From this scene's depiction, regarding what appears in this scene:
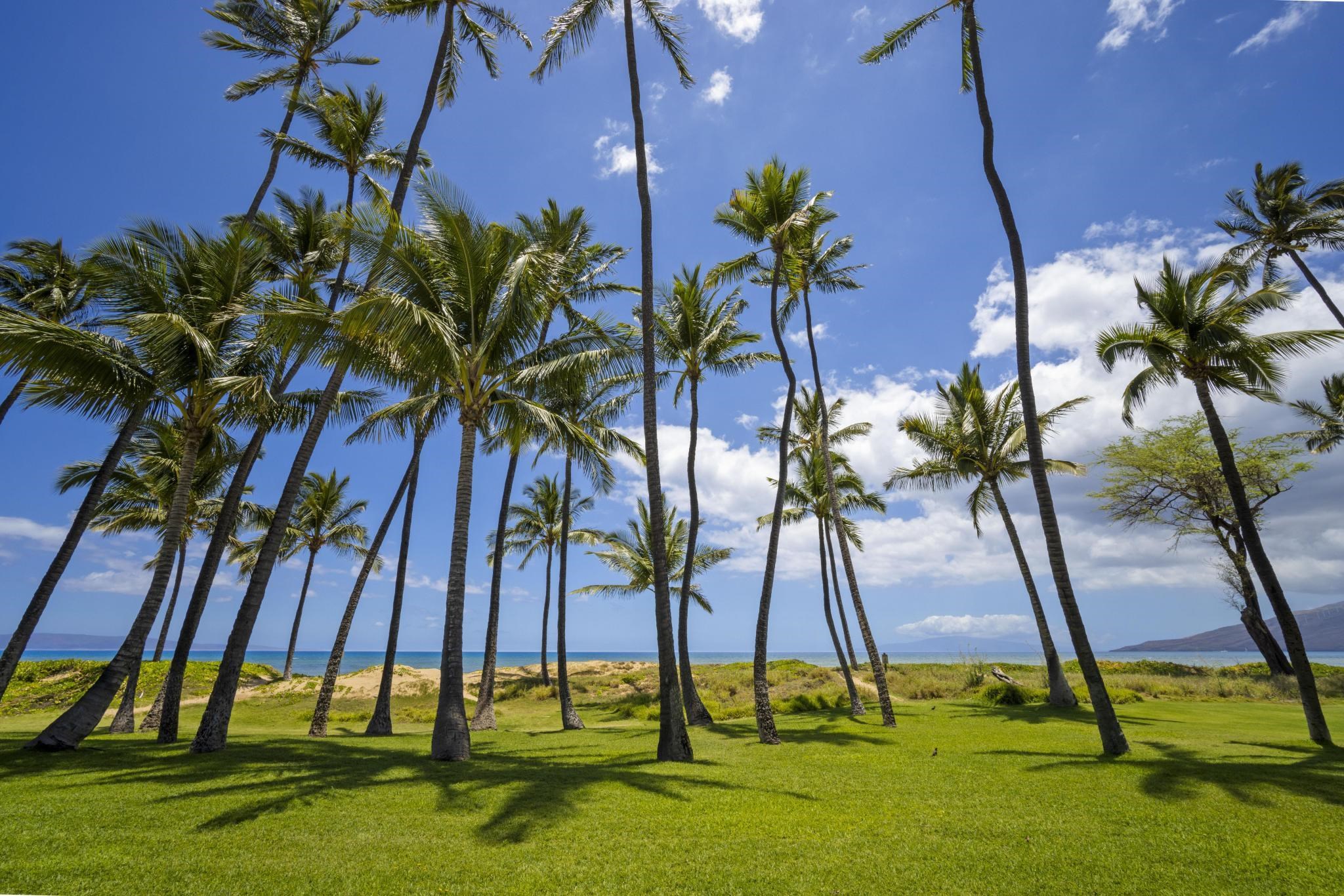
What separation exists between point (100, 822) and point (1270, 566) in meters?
17.7

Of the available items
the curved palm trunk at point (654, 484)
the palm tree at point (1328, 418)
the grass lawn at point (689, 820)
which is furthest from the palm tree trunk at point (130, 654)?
the palm tree at point (1328, 418)

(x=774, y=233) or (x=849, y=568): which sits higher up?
(x=774, y=233)

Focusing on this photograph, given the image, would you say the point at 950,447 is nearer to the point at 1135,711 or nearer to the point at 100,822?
the point at 1135,711

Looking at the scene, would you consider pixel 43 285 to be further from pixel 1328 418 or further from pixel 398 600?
pixel 1328 418

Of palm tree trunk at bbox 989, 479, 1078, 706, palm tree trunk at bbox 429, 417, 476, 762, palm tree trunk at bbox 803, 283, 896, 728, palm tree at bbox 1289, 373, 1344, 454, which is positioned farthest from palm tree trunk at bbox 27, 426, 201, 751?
palm tree at bbox 1289, 373, 1344, 454

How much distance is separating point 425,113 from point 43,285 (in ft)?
43.4

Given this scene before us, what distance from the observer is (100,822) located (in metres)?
5.37

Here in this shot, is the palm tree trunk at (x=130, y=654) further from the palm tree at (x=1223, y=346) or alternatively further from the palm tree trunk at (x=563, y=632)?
the palm tree at (x=1223, y=346)

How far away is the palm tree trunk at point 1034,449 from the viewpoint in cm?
916

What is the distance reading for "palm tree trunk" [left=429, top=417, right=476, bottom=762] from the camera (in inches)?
384

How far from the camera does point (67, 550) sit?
1178 centimetres

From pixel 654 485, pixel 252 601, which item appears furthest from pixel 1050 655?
pixel 252 601

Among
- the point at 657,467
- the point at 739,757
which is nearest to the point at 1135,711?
the point at 739,757

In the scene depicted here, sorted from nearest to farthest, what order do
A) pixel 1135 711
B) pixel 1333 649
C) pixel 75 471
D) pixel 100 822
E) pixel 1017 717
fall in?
1. pixel 100 822
2. pixel 1017 717
3. pixel 1135 711
4. pixel 75 471
5. pixel 1333 649
